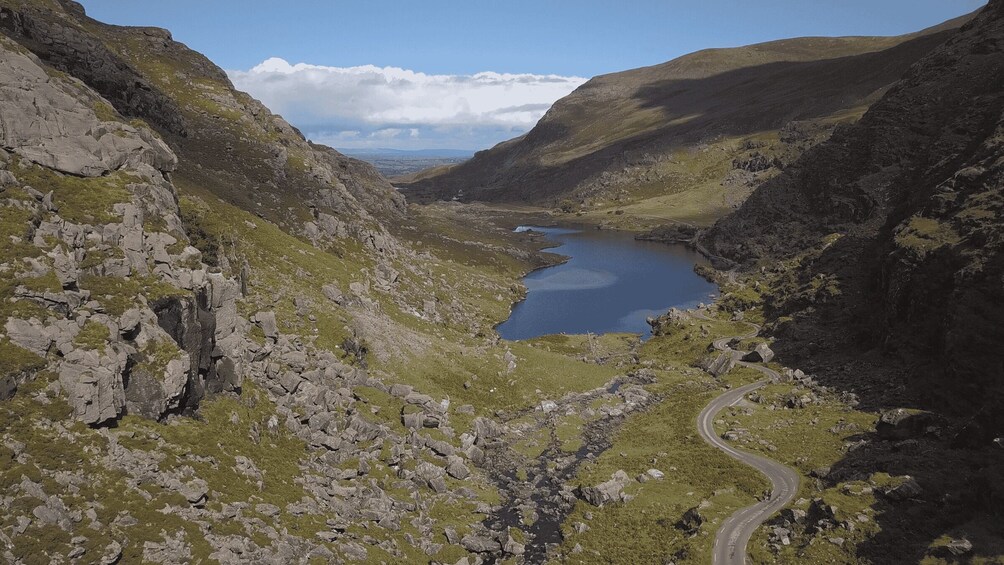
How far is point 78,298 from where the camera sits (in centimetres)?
4059

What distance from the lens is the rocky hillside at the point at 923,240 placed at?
72062 millimetres

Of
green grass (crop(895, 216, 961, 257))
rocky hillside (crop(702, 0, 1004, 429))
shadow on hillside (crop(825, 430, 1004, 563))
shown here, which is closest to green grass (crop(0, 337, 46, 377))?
shadow on hillside (crop(825, 430, 1004, 563))

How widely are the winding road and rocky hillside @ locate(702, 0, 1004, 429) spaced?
20.1 metres

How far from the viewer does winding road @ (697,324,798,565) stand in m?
52.2

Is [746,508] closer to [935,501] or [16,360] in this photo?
[935,501]

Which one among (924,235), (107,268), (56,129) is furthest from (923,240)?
(56,129)

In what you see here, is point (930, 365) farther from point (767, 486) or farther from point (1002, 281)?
point (767, 486)

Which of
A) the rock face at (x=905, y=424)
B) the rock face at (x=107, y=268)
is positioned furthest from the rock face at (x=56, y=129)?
the rock face at (x=905, y=424)

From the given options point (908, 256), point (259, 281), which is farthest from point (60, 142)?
point (908, 256)

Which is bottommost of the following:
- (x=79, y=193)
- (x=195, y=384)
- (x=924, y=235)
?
(x=195, y=384)

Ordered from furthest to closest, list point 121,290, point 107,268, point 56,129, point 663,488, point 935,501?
point 663,488
point 935,501
point 56,129
point 107,268
point 121,290

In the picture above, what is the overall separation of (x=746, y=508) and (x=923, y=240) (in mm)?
61354

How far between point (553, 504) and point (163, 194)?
5029cm

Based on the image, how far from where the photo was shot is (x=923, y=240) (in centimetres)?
9231
